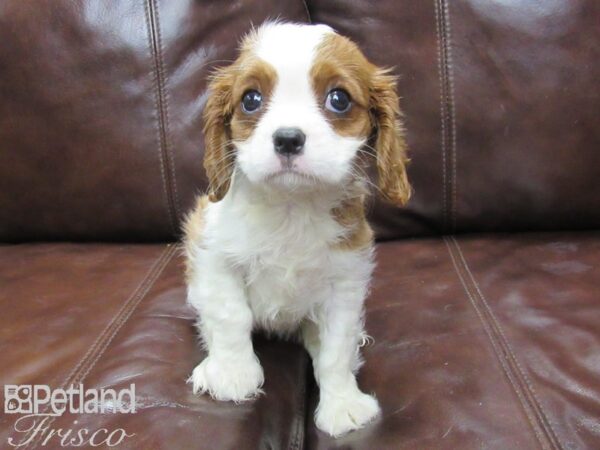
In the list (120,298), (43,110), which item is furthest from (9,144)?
(120,298)

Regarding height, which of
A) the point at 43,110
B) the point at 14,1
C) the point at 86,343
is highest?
the point at 14,1

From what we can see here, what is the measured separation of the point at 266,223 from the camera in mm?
1363

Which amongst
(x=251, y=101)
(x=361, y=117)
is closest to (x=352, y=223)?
(x=361, y=117)

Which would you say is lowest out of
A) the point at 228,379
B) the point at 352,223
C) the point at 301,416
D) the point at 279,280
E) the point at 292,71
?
the point at 301,416

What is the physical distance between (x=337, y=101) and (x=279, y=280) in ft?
1.32

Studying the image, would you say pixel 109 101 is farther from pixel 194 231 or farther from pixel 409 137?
pixel 409 137

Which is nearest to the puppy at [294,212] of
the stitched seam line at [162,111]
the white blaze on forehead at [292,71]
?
the white blaze on forehead at [292,71]

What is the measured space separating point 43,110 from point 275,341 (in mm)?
1017

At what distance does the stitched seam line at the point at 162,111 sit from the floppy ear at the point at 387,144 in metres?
0.82

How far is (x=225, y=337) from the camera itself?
1.34 metres

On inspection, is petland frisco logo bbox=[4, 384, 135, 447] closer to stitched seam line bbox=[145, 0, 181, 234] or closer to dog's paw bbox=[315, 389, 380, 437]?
dog's paw bbox=[315, 389, 380, 437]

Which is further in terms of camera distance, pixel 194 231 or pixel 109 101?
pixel 109 101

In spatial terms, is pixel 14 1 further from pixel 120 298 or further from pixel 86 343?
pixel 86 343

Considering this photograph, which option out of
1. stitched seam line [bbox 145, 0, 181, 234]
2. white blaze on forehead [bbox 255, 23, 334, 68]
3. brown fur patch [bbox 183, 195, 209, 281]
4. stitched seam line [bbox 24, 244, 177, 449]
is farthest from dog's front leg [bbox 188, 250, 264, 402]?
stitched seam line [bbox 145, 0, 181, 234]
